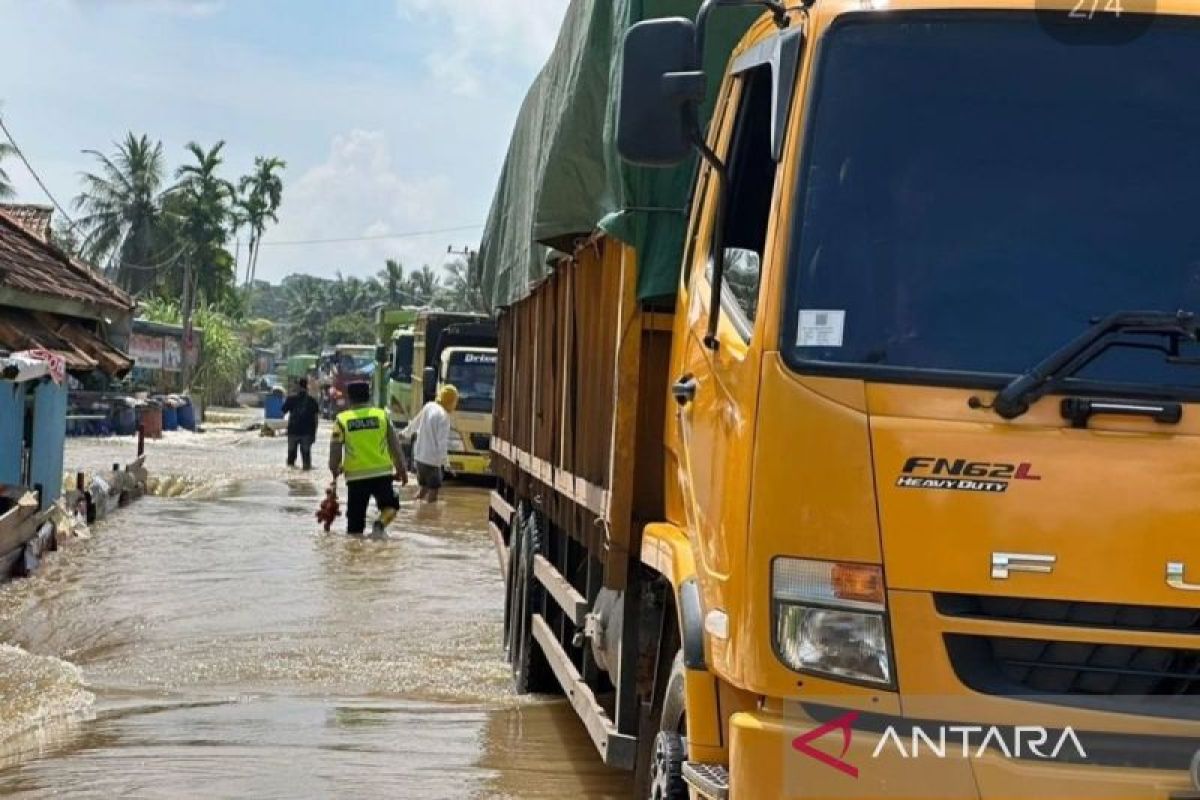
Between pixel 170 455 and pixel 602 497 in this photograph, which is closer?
pixel 602 497

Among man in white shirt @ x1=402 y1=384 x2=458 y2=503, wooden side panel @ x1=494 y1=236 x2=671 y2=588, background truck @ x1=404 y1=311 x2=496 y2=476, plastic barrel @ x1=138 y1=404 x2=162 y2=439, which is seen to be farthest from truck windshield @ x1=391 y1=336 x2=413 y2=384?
wooden side panel @ x1=494 y1=236 x2=671 y2=588

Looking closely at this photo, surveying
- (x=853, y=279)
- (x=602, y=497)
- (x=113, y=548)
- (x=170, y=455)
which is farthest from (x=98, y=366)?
(x=170, y=455)

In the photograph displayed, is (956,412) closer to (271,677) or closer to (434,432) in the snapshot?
(271,677)

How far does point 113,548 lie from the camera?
1631 centimetres

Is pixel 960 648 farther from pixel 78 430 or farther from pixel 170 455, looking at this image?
pixel 78 430

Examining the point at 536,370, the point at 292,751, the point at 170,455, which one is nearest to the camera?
the point at 292,751

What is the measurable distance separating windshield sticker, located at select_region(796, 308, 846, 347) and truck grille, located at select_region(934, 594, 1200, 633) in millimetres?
658

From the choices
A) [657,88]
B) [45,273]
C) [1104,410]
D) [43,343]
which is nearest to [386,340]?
[45,273]

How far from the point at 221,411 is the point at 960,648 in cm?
6485

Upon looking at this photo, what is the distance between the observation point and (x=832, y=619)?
11.3 ft

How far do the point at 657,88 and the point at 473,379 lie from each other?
22.0 meters

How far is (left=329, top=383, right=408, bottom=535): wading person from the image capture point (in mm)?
15289

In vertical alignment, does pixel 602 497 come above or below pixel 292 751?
above

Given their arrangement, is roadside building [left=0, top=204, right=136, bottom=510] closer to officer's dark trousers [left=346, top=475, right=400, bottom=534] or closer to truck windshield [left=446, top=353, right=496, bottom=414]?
officer's dark trousers [left=346, top=475, right=400, bottom=534]
